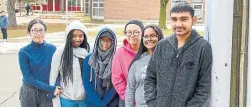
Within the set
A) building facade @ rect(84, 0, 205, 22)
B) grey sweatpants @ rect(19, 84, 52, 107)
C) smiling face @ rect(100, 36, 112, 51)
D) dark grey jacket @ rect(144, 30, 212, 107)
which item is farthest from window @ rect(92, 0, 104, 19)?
dark grey jacket @ rect(144, 30, 212, 107)

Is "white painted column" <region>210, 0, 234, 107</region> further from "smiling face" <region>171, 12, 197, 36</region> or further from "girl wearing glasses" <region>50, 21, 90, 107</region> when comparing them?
"girl wearing glasses" <region>50, 21, 90, 107</region>

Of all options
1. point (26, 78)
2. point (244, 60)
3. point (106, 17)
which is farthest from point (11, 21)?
point (244, 60)

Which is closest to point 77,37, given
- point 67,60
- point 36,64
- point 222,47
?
point 67,60

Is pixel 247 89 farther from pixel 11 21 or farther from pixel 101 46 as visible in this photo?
pixel 11 21

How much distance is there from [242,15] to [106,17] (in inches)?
1526

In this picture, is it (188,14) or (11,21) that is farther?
(11,21)

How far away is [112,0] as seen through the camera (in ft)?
134

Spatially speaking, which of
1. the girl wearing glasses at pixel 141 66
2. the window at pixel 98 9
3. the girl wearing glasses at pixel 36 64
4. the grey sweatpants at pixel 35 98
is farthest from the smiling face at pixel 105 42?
the window at pixel 98 9

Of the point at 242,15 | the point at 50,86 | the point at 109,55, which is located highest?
the point at 242,15

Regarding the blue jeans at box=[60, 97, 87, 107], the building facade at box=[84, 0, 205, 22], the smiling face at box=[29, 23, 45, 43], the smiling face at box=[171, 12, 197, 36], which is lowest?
the blue jeans at box=[60, 97, 87, 107]

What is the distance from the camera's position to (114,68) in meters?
3.67

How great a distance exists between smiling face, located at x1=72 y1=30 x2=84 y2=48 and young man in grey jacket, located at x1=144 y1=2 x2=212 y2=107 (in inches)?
51.8

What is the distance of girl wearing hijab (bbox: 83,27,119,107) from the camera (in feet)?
12.4

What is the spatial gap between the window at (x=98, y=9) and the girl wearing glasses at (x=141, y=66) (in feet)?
127
